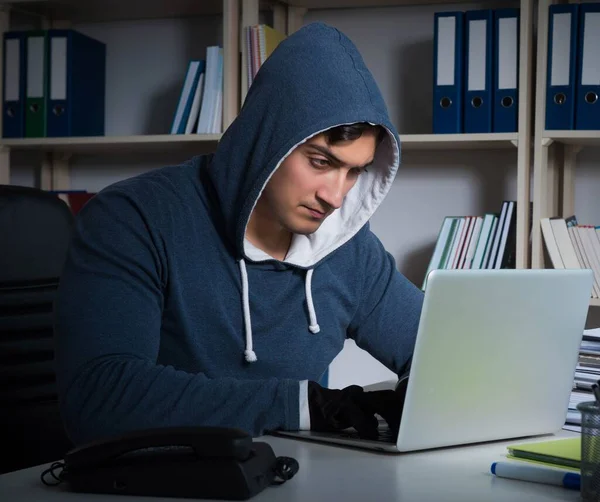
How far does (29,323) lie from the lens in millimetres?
1706

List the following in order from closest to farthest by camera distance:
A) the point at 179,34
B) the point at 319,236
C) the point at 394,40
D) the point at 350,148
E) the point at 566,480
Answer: the point at 566,480 < the point at 350,148 < the point at 319,236 < the point at 394,40 < the point at 179,34

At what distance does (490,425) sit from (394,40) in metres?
2.01

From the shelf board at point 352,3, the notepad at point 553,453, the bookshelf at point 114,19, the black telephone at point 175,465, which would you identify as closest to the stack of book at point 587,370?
the notepad at point 553,453

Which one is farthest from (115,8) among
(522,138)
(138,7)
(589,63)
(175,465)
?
(175,465)

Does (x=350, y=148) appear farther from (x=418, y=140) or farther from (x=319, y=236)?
(x=418, y=140)

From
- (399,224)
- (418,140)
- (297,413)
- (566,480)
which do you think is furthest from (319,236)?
(399,224)

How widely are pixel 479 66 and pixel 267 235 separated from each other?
1.25 metres

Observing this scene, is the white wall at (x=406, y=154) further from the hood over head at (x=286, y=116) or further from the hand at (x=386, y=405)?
the hand at (x=386, y=405)

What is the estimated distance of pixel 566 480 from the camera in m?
0.97

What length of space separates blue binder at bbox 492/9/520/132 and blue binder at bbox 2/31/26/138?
153 centimetres

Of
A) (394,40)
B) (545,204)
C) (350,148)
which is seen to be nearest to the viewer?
(350,148)

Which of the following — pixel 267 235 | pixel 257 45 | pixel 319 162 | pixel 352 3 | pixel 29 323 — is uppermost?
pixel 352 3

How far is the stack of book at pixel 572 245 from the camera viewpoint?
2.52 metres

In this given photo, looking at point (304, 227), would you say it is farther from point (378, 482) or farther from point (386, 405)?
point (378, 482)
